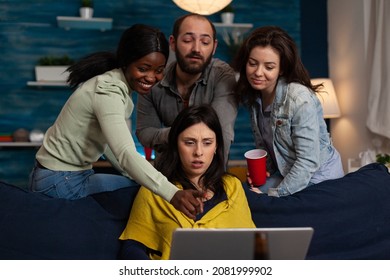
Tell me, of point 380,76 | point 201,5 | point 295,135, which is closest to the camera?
point 295,135

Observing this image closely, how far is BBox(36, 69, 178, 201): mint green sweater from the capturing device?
5.99ft

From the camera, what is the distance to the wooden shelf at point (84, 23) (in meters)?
5.10

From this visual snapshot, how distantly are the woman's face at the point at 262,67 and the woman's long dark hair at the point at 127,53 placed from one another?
1.47ft

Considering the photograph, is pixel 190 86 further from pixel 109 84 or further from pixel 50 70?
pixel 50 70

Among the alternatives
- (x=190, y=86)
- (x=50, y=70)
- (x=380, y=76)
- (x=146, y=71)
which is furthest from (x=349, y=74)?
(x=146, y=71)

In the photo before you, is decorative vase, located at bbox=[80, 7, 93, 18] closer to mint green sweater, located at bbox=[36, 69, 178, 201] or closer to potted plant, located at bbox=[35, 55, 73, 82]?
potted plant, located at bbox=[35, 55, 73, 82]

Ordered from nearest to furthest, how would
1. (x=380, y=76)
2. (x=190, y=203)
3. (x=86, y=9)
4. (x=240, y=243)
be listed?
(x=240, y=243), (x=190, y=203), (x=380, y=76), (x=86, y=9)

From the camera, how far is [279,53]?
8.02 feet

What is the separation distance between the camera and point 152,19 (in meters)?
5.44

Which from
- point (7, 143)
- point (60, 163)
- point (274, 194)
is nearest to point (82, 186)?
point (60, 163)

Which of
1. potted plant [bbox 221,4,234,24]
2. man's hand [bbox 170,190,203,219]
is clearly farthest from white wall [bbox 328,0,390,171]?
A: man's hand [bbox 170,190,203,219]

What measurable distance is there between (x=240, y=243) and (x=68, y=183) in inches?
38.7

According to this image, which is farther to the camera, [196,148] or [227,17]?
[227,17]
